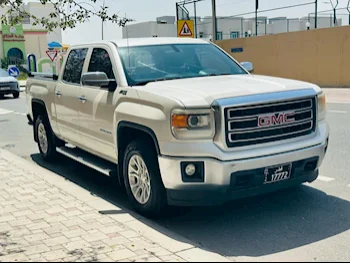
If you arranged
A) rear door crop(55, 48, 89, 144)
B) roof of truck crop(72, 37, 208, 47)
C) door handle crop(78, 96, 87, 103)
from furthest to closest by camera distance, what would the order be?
rear door crop(55, 48, 89, 144)
door handle crop(78, 96, 87, 103)
roof of truck crop(72, 37, 208, 47)

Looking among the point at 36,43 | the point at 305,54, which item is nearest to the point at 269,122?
the point at 305,54

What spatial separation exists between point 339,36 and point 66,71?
17.4 meters

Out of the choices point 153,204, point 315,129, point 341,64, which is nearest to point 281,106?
point 315,129

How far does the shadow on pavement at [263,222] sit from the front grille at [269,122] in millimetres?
887

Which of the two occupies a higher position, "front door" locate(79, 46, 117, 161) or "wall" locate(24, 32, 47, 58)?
"wall" locate(24, 32, 47, 58)

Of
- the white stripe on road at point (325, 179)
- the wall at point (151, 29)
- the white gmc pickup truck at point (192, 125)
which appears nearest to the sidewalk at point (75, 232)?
the white gmc pickup truck at point (192, 125)

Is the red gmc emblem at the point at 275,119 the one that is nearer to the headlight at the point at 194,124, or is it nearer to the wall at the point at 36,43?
the headlight at the point at 194,124

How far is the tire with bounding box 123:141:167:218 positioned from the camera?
504 cm

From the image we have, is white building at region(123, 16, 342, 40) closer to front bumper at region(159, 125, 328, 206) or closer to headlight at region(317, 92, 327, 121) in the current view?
headlight at region(317, 92, 327, 121)

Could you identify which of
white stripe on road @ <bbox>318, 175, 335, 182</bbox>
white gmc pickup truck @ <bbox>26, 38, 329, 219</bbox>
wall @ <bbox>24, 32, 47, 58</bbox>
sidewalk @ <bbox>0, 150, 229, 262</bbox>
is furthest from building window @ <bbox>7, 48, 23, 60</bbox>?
white stripe on road @ <bbox>318, 175, 335, 182</bbox>

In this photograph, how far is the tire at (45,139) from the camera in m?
8.27

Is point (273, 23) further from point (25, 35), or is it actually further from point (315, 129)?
point (25, 35)

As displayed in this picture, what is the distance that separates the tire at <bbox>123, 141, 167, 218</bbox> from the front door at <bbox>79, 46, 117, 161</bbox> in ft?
1.95

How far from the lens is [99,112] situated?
6.12 m
